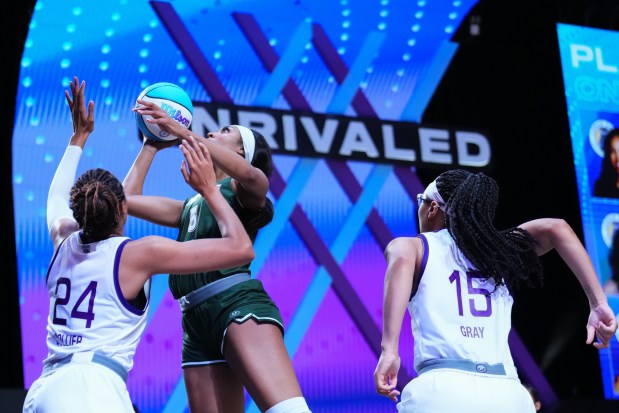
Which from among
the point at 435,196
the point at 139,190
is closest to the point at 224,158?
the point at 139,190

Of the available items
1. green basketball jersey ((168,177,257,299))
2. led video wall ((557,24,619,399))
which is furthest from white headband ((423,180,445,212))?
led video wall ((557,24,619,399))

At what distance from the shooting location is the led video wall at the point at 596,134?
7059 mm

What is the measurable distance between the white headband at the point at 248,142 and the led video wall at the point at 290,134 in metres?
2.51

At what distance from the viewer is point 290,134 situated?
6.64 metres

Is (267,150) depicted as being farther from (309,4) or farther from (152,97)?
(309,4)

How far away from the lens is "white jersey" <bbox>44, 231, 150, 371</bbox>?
266cm

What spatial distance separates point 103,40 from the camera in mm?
6281

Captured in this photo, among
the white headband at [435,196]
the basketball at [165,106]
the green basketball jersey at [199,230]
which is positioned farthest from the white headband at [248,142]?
the white headband at [435,196]

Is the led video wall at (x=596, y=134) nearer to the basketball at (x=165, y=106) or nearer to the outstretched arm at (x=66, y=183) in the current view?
the basketball at (x=165, y=106)

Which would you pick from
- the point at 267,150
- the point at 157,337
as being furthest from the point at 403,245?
the point at 157,337

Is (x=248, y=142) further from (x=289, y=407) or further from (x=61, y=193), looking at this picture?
(x=289, y=407)

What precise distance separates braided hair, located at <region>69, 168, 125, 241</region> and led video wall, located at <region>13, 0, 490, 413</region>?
3160 millimetres

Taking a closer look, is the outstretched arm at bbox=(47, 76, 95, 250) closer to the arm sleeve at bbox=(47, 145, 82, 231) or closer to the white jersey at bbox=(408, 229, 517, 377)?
the arm sleeve at bbox=(47, 145, 82, 231)

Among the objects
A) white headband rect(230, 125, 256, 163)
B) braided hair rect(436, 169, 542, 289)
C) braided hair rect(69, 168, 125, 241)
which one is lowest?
braided hair rect(436, 169, 542, 289)
